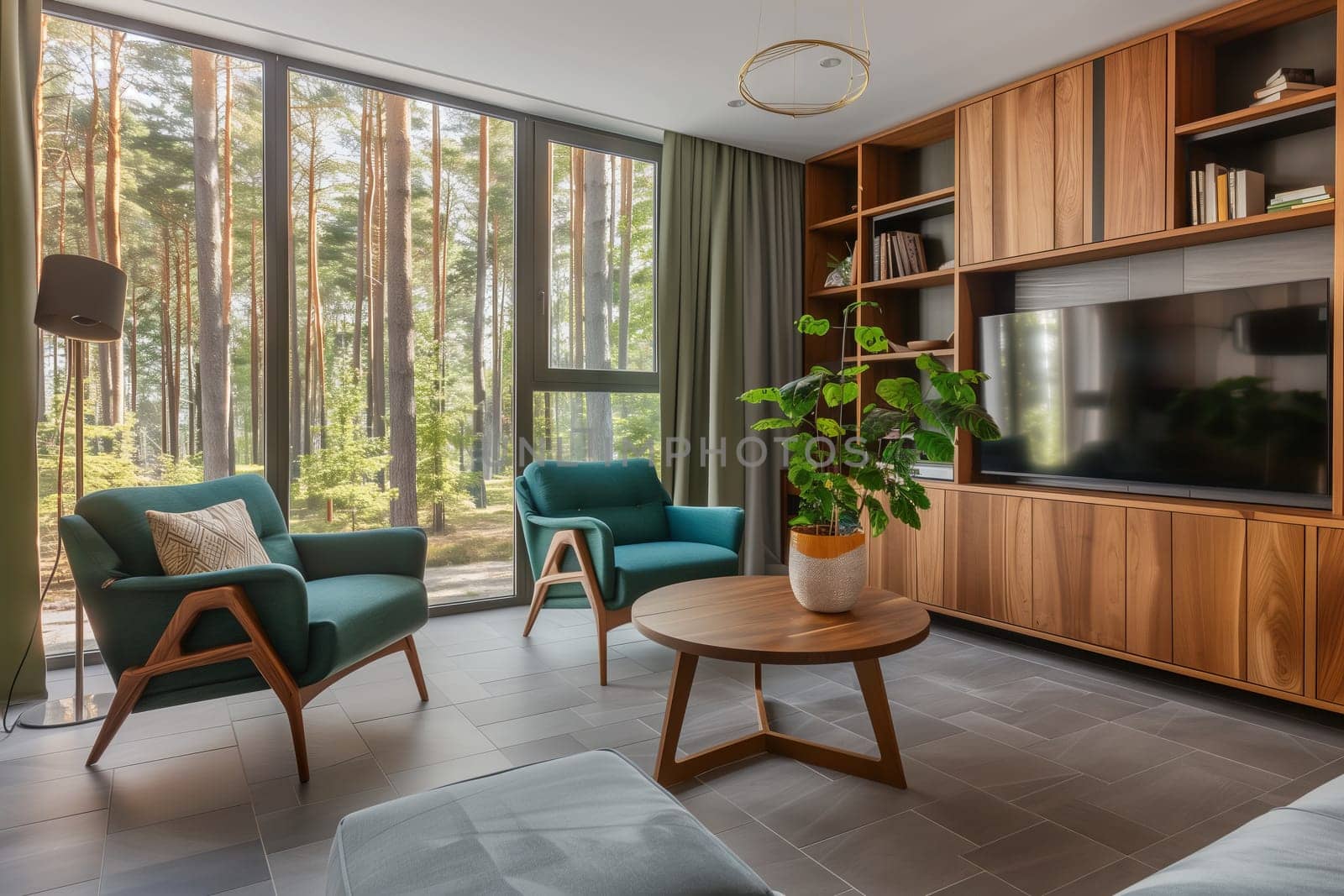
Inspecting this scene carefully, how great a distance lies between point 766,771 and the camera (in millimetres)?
2232

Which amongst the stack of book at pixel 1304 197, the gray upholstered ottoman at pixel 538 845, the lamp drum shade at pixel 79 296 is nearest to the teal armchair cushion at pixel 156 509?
the lamp drum shade at pixel 79 296

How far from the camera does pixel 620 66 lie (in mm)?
3535

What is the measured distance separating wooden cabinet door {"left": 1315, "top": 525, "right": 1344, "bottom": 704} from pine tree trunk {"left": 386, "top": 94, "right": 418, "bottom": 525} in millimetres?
3779

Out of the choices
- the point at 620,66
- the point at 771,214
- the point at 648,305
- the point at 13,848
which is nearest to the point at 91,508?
the point at 13,848

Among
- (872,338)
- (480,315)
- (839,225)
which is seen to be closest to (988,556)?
(872,338)

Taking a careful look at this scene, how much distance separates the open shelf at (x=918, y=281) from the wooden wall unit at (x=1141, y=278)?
0.07 feet

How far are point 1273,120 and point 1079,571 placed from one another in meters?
1.83

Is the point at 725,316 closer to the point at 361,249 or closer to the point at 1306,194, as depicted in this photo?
the point at 361,249

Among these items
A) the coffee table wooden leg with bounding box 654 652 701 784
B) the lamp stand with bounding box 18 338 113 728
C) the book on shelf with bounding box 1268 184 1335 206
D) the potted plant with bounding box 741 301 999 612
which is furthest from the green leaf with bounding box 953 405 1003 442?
the lamp stand with bounding box 18 338 113 728

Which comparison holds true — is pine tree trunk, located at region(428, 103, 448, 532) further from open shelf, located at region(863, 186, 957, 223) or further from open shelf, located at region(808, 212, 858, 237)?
open shelf, located at region(863, 186, 957, 223)

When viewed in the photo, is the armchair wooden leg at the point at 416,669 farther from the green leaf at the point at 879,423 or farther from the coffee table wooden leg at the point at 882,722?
the green leaf at the point at 879,423

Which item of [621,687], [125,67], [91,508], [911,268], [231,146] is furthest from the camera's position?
[911,268]

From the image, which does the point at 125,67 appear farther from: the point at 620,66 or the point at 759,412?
the point at 759,412

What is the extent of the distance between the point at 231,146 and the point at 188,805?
9.11ft
